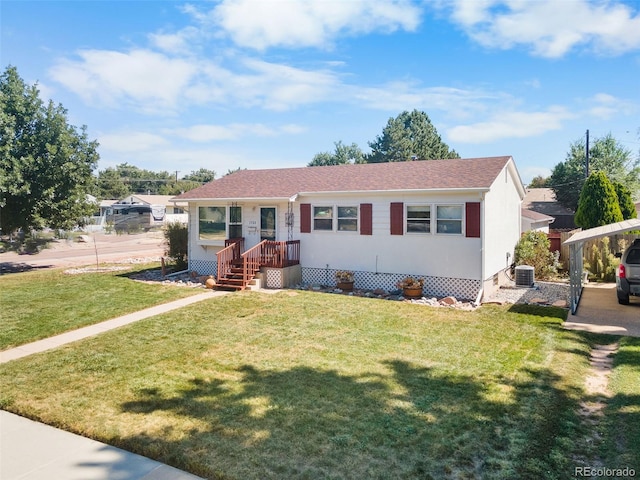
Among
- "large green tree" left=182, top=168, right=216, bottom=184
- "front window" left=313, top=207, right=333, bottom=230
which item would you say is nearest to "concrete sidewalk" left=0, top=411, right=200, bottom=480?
"front window" left=313, top=207, right=333, bottom=230

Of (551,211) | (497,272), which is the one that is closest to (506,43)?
(497,272)

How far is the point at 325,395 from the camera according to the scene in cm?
553

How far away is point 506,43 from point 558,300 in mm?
8907

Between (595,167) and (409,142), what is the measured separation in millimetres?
18328

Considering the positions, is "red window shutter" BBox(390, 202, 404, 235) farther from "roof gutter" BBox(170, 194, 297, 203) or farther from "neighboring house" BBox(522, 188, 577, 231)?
"neighboring house" BBox(522, 188, 577, 231)

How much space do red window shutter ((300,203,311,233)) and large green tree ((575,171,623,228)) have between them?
533 inches

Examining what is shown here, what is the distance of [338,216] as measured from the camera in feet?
46.4

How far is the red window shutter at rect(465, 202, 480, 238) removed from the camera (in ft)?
39.4

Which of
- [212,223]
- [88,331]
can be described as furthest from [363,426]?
[212,223]

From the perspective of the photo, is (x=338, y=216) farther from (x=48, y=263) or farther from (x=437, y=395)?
(x=48, y=263)

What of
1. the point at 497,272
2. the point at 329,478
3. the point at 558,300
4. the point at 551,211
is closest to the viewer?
the point at 329,478

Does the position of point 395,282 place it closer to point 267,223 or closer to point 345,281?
point 345,281

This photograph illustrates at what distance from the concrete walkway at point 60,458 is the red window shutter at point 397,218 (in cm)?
1025

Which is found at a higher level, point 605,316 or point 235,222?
point 235,222
